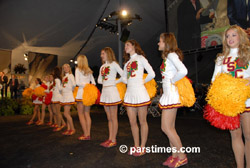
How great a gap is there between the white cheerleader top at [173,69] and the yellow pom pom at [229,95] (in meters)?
0.42

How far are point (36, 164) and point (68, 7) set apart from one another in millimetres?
12381

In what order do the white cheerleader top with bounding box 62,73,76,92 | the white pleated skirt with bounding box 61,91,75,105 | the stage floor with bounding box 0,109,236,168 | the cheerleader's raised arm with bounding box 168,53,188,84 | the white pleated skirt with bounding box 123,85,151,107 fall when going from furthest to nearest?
the white cheerleader top with bounding box 62,73,76,92 < the white pleated skirt with bounding box 61,91,75,105 < the white pleated skirt with bounding box 123,85,151,107 < the stage floor with bounding box 0,109,236,168 < the cheerleader's raised arm with bounding box 168,53,188,84

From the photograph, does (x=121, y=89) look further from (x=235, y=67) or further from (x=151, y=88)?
(x=235, y=67)

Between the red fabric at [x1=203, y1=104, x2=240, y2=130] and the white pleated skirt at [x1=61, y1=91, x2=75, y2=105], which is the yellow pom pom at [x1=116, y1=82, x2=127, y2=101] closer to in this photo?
the white pleated skirt at [x1=61, y1=91, x2=75, y2=105]

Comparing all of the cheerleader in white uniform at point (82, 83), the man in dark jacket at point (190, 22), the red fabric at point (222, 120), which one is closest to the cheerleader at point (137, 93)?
the red fabric at point (222, 120)

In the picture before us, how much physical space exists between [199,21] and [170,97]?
8962mm

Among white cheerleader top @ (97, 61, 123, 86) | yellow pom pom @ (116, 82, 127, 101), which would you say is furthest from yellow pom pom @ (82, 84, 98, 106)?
yellow pom pom @ (116, 82, 127, 101)

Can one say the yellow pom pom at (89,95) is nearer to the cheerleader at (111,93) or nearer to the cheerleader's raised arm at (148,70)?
the cheerleader at (111,93)

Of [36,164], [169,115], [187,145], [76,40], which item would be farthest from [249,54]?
[76,40]

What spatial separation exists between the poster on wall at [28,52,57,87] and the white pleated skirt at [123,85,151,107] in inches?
574

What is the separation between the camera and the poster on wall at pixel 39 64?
16188 mm

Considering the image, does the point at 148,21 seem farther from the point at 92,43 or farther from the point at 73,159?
the point at 73,159

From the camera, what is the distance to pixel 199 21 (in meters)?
10.2

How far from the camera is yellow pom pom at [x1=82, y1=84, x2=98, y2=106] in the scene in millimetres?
3990
